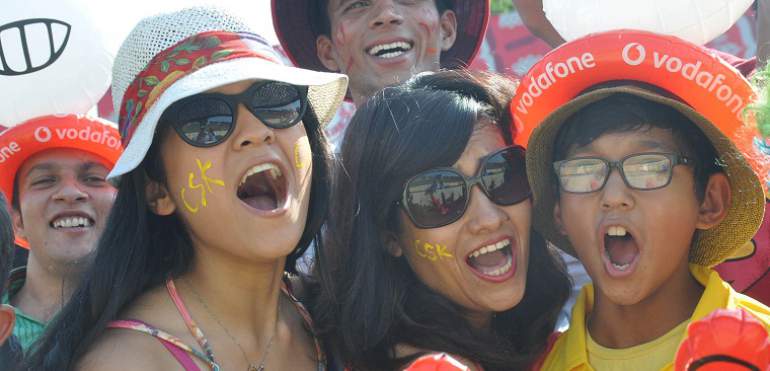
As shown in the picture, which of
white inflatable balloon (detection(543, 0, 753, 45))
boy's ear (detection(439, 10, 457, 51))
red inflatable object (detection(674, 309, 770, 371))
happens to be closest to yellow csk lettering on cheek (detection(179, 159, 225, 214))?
white inflatable balloon (detection(543, 0, 753, 45))

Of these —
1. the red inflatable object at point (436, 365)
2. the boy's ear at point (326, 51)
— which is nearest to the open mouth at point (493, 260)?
the red inflatable object at point (436, 365)

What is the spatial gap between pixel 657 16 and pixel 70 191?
100 inches

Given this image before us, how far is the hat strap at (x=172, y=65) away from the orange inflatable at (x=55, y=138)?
1338mm

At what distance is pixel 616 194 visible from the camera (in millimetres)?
2955

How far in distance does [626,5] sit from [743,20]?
17.5 feet

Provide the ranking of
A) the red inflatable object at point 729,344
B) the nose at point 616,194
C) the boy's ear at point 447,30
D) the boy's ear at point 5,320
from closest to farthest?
1. the red inflatable object at point 729,344
2. the boy's ear at point 5,320
3. the nose at point 616,194
4. the boy's ear at point 447,30

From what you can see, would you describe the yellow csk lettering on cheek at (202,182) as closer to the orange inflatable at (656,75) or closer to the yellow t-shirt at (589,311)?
the orange inflatable at (656,75)

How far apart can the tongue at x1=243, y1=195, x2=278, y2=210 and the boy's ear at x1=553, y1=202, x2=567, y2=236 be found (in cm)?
86

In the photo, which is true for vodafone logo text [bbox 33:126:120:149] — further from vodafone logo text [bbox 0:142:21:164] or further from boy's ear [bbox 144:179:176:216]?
boy's ear [bbox 144:179:176:216]

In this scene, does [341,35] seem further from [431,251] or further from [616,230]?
[616,230]

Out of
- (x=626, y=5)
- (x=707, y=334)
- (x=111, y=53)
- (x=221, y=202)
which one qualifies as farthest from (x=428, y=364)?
(x=111, y=53)

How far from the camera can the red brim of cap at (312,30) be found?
15.9 feet

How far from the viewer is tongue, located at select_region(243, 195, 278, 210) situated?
3.16 m

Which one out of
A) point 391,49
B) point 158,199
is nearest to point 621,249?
point 158,199
